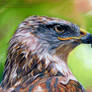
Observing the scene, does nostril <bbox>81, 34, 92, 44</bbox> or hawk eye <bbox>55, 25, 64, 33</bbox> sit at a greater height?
hawk eye <bbox>55, 25, 64, 33</bbox>

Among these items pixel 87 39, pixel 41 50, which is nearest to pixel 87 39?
pixel 87 39

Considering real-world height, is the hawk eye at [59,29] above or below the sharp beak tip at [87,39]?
above

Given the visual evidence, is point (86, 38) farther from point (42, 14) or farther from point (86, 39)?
point (42, 14)

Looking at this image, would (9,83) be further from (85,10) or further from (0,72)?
(85,10)

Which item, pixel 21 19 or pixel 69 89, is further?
pixel 21 19

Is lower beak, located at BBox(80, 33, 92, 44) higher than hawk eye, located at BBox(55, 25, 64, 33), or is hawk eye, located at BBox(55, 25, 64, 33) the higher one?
hawk eye, located at BBox(55, 25, 64, 33)

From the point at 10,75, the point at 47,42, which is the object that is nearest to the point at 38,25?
the point at 47,42
